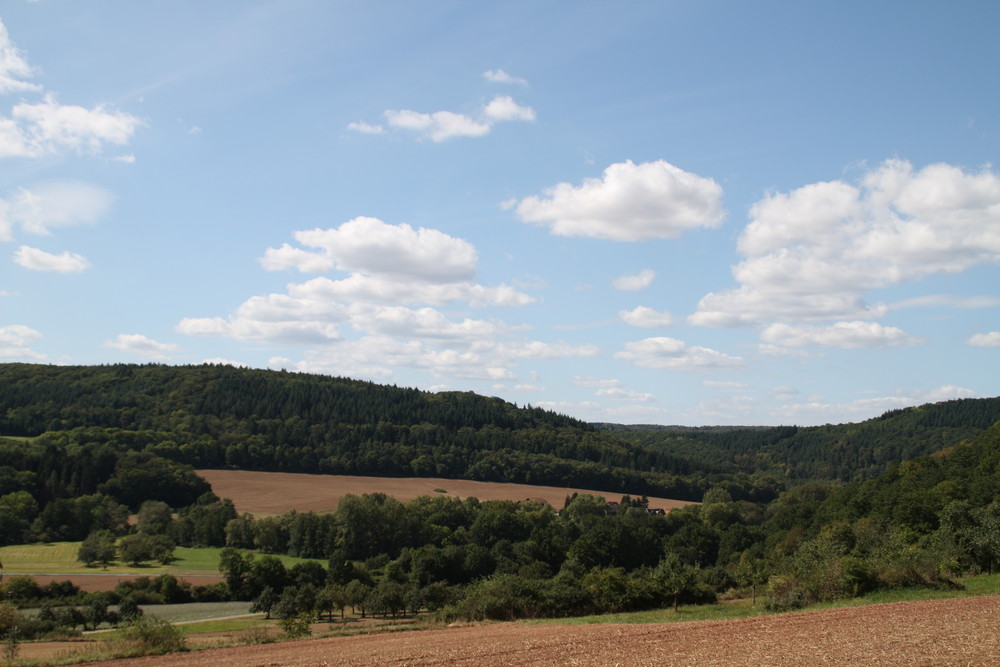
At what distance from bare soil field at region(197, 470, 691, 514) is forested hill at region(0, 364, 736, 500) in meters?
6.88

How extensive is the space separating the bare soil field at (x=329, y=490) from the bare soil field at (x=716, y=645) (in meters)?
82.9

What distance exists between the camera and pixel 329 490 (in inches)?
5138

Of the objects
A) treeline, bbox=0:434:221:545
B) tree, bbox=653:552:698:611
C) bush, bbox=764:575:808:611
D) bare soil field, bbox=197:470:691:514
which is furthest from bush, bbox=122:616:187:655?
treeline, bbox=0:434:221:545

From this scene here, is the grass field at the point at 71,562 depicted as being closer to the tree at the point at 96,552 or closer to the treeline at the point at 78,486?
the tree at the point at 96,552

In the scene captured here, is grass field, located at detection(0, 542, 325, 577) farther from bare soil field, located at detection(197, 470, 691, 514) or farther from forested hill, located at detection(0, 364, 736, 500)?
forested hill, located at detection(0, 364, 736, 500)

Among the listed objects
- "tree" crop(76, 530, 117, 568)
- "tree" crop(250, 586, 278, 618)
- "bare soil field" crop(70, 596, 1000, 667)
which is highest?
"bare soil field" crop(70, 596, 1000, 667)

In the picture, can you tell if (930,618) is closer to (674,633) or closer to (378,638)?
(674,633)

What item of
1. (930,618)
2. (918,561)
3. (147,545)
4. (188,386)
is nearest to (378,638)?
(930,618)

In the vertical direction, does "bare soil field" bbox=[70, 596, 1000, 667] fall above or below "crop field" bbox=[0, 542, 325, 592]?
above

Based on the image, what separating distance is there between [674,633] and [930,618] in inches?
355

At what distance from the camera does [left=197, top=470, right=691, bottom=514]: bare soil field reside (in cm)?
11681

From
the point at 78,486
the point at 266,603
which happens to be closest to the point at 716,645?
the point at 266,603

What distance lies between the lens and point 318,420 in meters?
186

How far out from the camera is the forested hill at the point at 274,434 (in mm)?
151625
